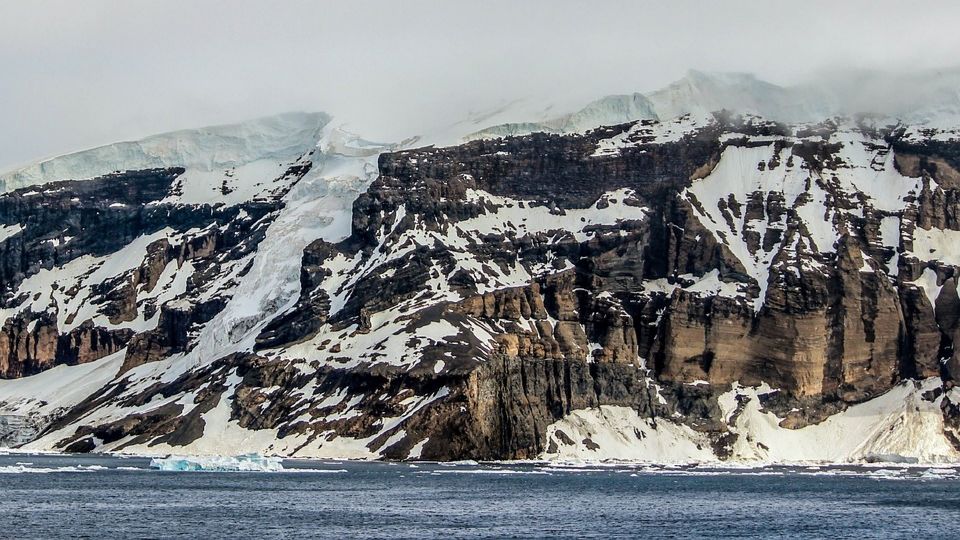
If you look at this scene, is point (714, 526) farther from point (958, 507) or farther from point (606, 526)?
point (958, 507)

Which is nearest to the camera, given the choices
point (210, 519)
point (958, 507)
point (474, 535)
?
point (474, 535)

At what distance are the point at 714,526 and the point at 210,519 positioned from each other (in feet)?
174

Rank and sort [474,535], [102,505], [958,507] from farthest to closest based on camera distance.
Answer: [958,507]
[102,505]
[474,535]

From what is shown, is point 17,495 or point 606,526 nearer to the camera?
point 606,526

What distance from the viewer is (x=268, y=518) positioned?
172 m

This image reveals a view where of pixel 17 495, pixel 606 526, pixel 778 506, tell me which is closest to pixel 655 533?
pixel 606 526

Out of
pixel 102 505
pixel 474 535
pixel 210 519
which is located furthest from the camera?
pixel 102 505

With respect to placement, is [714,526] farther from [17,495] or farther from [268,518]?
[17,495]

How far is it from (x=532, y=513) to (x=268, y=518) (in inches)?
1200

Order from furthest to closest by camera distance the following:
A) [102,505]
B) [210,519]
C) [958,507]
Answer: [958,507] → [102,505] → [210,519]

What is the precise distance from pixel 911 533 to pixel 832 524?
1215 centimetres

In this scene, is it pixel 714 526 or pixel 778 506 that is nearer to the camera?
pixel 714 526

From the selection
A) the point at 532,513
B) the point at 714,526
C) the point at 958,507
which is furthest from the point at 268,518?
the point at 958,507

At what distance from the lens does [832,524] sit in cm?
17362
